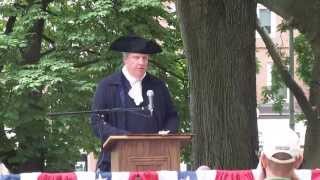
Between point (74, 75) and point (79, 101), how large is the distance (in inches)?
22.9

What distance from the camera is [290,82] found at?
13.5 m

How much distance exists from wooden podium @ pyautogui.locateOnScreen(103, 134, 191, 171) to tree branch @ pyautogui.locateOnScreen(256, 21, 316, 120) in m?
7.38

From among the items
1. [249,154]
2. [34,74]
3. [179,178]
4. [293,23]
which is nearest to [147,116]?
[179,178]

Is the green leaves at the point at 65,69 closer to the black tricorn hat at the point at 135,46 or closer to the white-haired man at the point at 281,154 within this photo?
the black tricorn hat at the point at 135,46

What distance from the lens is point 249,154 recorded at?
27.9 feet

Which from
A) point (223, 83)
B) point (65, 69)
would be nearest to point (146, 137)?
point (223, 83)

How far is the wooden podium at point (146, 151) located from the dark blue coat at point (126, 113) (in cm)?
43

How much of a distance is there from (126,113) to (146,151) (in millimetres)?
678

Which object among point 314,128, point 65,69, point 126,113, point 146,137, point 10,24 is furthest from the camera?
point 10,24

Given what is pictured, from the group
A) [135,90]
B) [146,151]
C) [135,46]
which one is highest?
[135,46]

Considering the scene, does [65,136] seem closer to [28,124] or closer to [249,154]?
[28,124]

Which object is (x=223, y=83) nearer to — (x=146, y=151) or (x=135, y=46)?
(x=135, y=46)

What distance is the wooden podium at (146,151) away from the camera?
5.29 meters

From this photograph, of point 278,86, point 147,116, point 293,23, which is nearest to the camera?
point 147,116
